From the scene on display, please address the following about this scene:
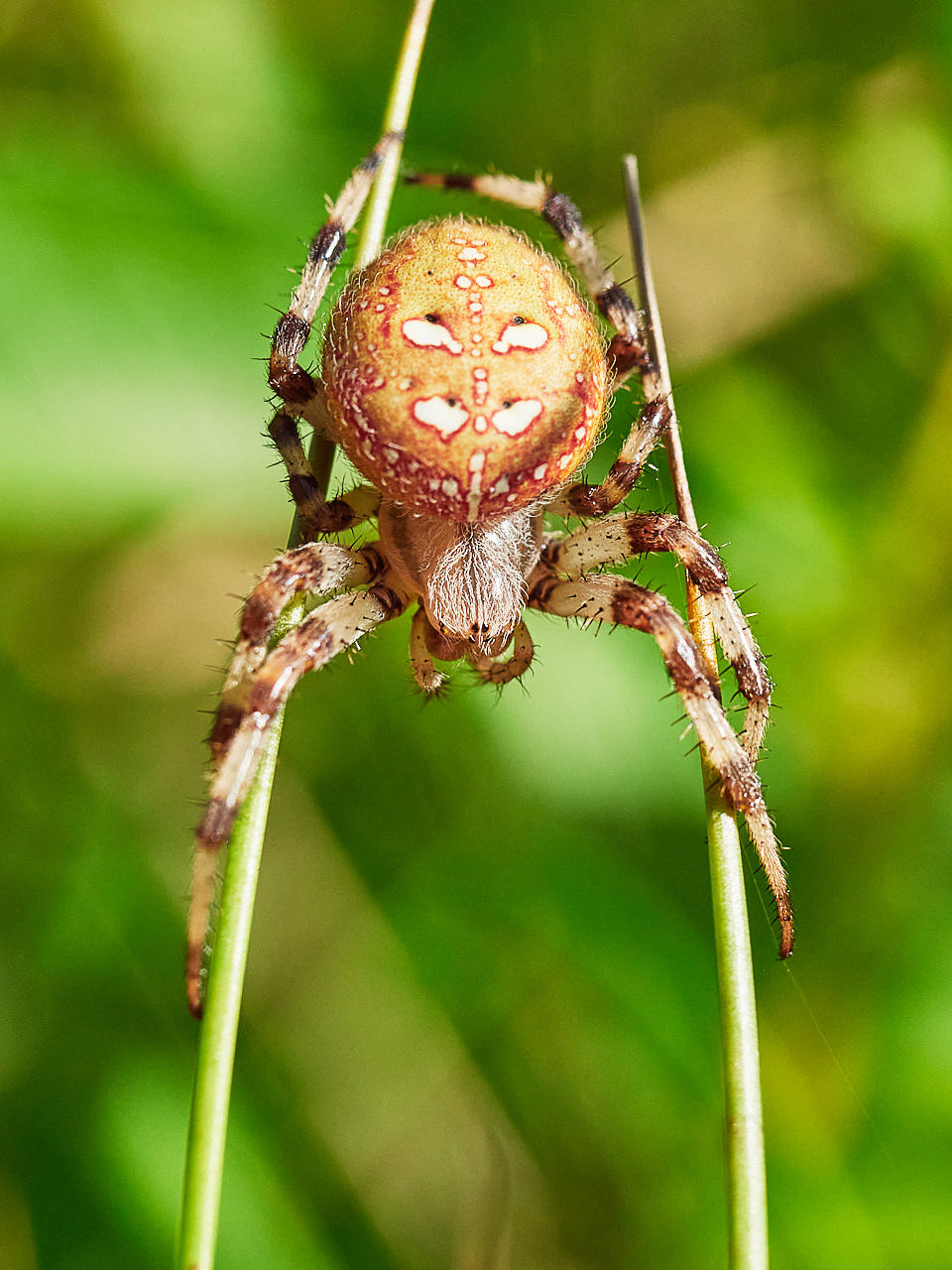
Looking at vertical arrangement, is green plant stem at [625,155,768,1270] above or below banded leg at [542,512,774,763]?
below

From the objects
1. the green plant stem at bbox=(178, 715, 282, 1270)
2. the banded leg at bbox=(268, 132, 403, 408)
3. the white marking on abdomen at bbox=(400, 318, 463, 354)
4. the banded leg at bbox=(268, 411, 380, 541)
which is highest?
the banded leg at bbox=(268, 132, 403, 408)

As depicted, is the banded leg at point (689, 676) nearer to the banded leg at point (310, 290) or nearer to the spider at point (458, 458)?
the spider at point (458, 458)

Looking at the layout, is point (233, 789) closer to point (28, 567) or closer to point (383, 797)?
point (383, 797)

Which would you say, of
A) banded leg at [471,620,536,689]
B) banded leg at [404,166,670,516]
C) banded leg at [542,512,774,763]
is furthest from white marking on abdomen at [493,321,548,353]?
banded leg at [471,620,536,689]

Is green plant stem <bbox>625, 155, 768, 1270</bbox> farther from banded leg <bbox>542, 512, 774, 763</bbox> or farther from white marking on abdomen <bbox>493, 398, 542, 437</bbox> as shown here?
white marking on abdomen <bbox>493, 398, 542, 437</bbox>

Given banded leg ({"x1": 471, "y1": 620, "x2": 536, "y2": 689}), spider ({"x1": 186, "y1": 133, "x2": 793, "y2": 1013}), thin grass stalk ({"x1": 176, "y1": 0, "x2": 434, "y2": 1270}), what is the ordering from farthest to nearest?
1. banded leg ({"x1": 471, "y1": 620, "x2": 536, "y2": 689})
2. spider ({"x1": 186, "y1": 133, "x2": 793, "y2": 1013})
3. thin grass stalk ({"x1": 176, "y1": 0, "x2": 434, "y2": 1270})

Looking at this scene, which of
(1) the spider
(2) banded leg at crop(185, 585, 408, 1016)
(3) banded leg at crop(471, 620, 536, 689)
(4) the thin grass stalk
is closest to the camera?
(4) the thin grass stalk

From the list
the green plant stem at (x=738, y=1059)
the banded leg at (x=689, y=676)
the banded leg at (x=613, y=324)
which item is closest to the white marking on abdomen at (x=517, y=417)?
the banded leg at (x=613, y=324)

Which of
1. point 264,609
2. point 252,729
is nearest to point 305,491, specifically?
point 264,609
